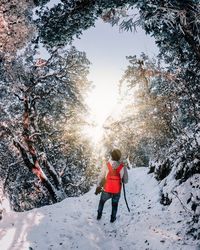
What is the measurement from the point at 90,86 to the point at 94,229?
12.1m

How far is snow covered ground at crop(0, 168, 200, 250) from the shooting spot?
766cm

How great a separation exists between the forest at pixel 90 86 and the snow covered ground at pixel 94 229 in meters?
0.43

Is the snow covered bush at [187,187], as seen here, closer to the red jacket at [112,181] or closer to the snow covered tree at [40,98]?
the red jacket at [112,181]

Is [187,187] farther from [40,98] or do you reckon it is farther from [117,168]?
[40,98]

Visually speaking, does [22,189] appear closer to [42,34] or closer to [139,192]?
[139,192]

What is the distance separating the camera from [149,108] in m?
11.8

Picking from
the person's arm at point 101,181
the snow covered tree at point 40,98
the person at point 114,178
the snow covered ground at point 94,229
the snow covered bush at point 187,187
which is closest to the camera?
the snow covered ground at point 94,229

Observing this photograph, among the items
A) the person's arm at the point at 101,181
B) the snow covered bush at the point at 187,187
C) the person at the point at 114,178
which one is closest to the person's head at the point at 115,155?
the person at the point at 114,178

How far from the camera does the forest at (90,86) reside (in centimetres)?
838

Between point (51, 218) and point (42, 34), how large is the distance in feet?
19.3

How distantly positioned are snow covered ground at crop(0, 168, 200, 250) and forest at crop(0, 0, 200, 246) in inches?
16.9

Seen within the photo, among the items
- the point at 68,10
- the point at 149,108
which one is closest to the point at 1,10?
the point at 68,10

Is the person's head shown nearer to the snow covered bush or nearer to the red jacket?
the red jacket

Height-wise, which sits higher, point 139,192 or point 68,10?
point 68,10
